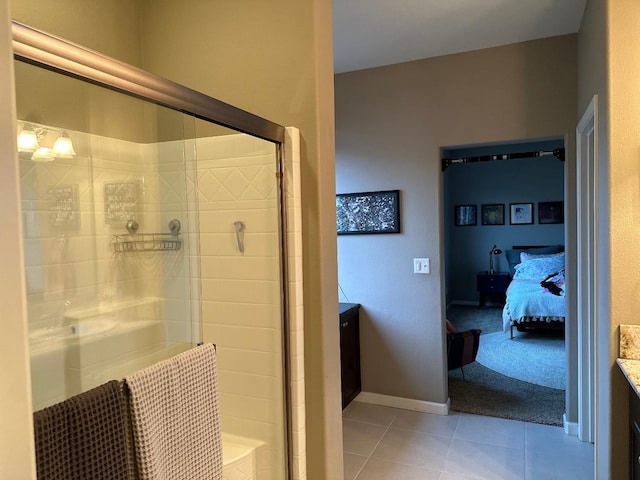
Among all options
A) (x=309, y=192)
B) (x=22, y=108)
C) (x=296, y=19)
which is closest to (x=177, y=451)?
(x=309, y=192)

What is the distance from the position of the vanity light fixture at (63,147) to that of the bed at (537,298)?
15.8 feet

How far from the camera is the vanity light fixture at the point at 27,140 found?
1609 mm

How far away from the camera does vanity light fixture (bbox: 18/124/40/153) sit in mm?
1609

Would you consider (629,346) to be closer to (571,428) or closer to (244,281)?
(571,428)

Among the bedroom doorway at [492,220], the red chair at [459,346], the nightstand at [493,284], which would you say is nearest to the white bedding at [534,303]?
the bedroom doorway at [492,220]

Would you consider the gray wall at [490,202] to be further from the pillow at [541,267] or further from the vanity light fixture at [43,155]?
the vanity light fixture at [43,155]

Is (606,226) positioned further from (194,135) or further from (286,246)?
(194,135)

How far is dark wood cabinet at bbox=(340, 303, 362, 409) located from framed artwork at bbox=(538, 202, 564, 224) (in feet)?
15.7

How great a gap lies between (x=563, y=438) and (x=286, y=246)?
101 inches

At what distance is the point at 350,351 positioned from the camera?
11.9 ft

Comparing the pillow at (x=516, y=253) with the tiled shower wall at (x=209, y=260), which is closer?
the tiled shower wall at (x=209, y=260)

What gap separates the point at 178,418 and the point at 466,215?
6999 mm

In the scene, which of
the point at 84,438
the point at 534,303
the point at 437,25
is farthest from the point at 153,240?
the point at 534,303

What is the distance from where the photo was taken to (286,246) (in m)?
1.86
